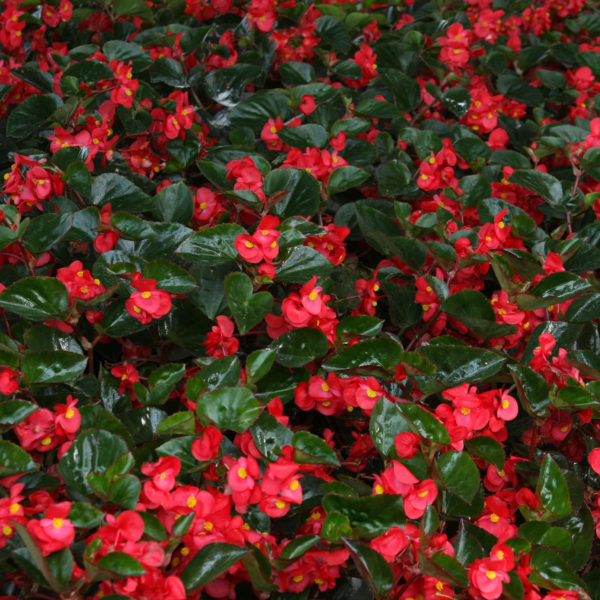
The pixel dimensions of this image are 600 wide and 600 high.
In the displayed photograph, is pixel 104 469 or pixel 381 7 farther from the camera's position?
pixel 381 7

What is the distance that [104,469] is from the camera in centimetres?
64

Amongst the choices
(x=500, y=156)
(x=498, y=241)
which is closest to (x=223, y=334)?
(x=498, y=241)

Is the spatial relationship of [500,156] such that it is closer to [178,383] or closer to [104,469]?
[178,383]

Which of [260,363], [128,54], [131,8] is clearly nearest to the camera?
[260,363]

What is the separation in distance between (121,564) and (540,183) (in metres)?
0.86

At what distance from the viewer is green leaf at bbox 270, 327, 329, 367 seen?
784 millimetres

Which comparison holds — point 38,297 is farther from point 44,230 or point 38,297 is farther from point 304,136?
point 304,136

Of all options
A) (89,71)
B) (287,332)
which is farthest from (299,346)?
(89,71)

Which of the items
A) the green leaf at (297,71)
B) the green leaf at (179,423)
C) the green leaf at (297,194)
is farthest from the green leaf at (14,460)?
the green leaf at (297,71)

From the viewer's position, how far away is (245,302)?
2.60 feet

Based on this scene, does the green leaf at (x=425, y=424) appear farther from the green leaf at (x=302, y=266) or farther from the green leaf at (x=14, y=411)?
the green leaf at (x=14, y=411)

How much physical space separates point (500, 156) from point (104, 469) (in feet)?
2.94

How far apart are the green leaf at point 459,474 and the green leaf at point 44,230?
20.2 inches

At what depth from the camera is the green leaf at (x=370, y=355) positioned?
763mm
